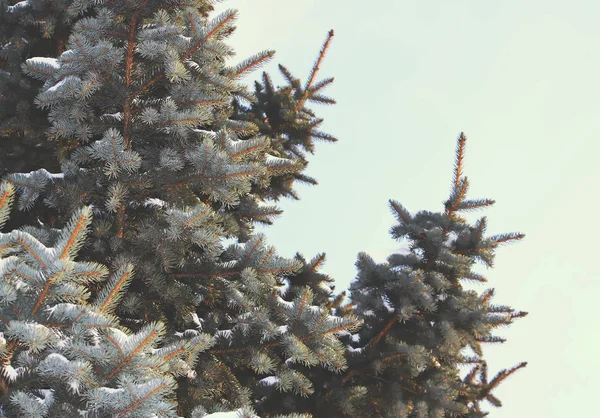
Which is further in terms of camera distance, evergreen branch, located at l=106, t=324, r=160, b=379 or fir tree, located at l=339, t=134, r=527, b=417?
fir tree, located at l=339, t=134, r=527, b=417

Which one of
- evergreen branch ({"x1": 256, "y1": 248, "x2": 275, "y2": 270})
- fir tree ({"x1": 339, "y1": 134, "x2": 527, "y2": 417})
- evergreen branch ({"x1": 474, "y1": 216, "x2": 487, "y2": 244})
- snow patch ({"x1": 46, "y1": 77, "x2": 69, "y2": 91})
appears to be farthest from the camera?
evergreen branch ({"x1": 474, "y1": 216, "x2": 487, "y2": 244})

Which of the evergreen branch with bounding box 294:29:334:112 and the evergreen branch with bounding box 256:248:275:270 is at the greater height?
the evergreen branch with bounding box 294:29:334:112

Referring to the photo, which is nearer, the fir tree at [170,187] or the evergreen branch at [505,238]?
the fir tree at [170,187]

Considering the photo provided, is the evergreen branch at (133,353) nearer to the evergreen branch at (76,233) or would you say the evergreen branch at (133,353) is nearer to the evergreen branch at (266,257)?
the evergreen branch at (76,233)

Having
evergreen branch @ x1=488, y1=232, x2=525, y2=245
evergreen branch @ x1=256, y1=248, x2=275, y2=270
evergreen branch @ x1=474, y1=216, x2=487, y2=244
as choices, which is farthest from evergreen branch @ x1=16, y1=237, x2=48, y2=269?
evergreen branch @ x1=488, y1=232, x2=525, y2=245

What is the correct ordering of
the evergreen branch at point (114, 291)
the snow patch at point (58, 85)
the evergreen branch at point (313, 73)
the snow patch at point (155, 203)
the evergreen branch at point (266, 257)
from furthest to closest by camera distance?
the evergreen branch at point (313, 73) < the snow patch at point (155, 203) < the evergreen branch at point (266, 257) < the snow patch at point (58, 85) < the evergreen branch at point (114, 291)

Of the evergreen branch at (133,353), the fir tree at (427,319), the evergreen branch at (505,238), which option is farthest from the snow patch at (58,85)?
the evergreen branch at (505,238)

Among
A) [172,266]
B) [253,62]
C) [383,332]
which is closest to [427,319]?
[383,332]

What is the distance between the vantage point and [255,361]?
13.0 feet

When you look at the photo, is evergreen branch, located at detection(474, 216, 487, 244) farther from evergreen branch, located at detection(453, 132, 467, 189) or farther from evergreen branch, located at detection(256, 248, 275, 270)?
evergreen branch, located at detection(256, 248, 275, 270)

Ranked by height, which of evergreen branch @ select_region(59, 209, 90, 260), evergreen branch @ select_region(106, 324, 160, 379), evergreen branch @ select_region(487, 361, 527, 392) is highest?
evergreen branch @ select_region(487, 361, 527, 392)

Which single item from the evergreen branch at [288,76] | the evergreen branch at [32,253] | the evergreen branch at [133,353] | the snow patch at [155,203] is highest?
the evergreen branch at [288,76]

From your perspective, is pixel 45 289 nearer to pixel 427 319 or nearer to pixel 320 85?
pixel 427 319

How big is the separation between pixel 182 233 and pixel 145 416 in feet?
5.25
